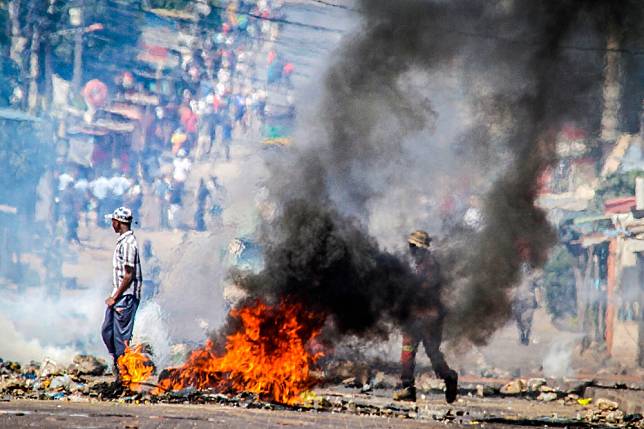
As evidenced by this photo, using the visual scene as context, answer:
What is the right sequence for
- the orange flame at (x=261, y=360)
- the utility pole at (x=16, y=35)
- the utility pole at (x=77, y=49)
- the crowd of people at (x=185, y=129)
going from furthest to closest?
the utility pole at (x=77, y=49)
the utility pole at (x=16, y=35)
the crowd of people at (x=185, y=129)
the orange flame at (x=261, y=360)

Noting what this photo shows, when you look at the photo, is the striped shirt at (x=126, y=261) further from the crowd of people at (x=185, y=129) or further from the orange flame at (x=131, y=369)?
the crowd of people at (x=185, y=129)

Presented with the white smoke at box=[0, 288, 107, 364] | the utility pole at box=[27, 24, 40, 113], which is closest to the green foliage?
the white smoke at box=[0, 288, 107, 364]

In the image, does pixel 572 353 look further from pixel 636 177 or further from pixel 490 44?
pixel 490 44

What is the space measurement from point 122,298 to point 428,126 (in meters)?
6.59

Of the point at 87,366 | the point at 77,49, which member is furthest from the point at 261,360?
the point at 77,49

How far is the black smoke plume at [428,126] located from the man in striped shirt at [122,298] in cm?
142

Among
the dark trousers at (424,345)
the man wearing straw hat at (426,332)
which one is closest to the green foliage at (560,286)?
the man wearing straw hat at (426,332)

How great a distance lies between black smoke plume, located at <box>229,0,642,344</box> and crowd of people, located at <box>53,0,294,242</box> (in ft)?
27.8

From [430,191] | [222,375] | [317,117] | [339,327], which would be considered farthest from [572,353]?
[222,375]

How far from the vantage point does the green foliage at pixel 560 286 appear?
2058cm

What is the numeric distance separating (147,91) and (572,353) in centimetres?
1135

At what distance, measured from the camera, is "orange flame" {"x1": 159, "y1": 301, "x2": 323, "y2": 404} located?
384 inches

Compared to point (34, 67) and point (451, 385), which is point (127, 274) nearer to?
point (451, 385)

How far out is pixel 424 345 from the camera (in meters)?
11.0
